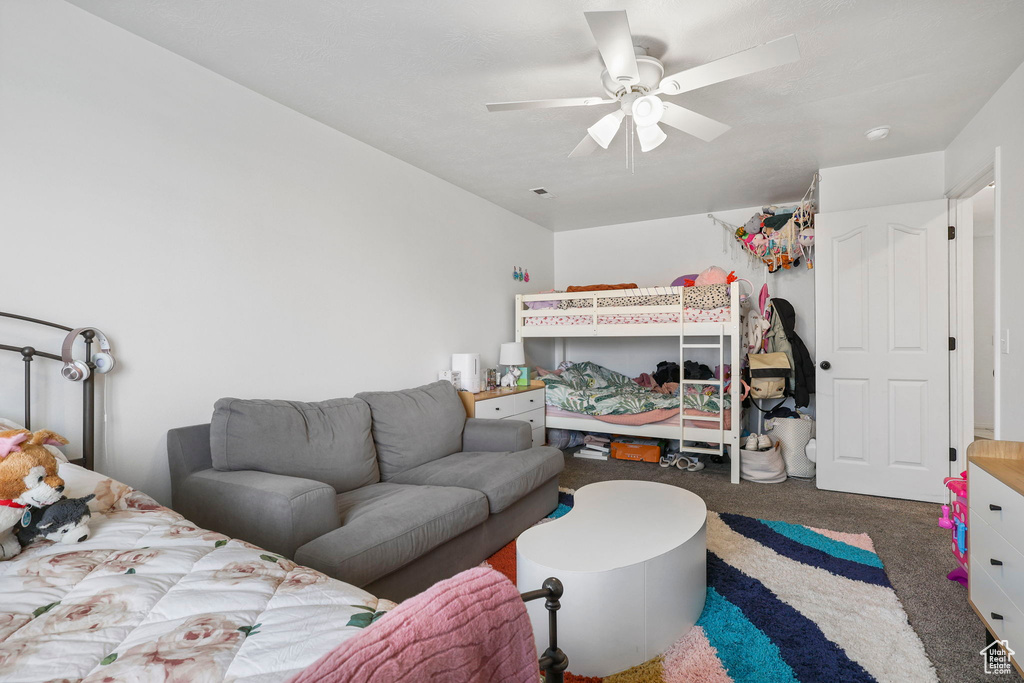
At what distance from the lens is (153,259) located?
2.13 m

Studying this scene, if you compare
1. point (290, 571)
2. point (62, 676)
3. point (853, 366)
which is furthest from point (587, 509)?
point (853, 366)

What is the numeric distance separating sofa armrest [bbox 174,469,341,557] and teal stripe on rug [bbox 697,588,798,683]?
1494 mm

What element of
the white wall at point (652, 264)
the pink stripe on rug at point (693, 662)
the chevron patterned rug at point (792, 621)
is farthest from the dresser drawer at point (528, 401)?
the pink stripe on rug at point (693, 662)

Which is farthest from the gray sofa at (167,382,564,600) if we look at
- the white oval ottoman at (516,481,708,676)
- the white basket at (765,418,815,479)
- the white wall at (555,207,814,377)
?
the white wall at (555,207,814,377)

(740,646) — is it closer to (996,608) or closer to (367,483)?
(996,608)

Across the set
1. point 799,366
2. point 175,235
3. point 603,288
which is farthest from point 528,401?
point 175,235

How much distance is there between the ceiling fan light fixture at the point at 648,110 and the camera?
2094 millimetres

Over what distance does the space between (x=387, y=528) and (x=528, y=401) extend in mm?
2487

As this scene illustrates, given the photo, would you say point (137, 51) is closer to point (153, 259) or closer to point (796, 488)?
point (153, 259)

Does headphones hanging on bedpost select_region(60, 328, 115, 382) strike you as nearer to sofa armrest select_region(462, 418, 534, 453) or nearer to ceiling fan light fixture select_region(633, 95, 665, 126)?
sofa armrest select_region(462, 418, 534, 453)

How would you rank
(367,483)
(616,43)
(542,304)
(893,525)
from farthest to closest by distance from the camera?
1. (542,304)
2. (893,525)
3. (367,483)
4. (616,43)

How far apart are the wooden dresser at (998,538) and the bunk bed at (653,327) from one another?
1941 mm

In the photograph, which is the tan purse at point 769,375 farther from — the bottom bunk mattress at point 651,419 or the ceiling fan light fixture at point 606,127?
the ceiling fan light fixture at point 606,127

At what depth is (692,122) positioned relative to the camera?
226 centimetres
